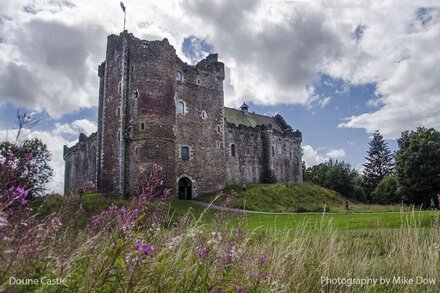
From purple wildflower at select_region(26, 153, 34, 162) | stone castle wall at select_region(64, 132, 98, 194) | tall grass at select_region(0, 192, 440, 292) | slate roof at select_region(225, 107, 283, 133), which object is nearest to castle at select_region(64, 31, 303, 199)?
stone castle wall at select_region(64, 132, 98, 194)

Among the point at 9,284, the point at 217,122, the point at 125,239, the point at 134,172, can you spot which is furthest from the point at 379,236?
the point at 217,122

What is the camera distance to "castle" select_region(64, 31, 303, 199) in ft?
113

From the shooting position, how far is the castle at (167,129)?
34.4 meters

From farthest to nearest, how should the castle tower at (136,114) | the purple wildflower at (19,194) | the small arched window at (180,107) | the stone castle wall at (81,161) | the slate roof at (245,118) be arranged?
the slate roof at (245,118) < the stone castle wall at (81,161) < the small arched window at (180,107) < the castle tower at (136,114) < the purple wildflower at (19,194)

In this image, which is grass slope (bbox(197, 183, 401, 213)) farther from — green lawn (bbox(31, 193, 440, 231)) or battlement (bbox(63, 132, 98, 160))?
battlement (bbox(63, 132, 98, 160))

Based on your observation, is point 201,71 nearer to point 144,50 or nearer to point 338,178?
point 144,50

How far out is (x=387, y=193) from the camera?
2164 inches

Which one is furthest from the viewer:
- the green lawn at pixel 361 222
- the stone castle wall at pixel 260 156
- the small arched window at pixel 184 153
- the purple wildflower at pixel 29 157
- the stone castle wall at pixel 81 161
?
the stone castle wall at pixel 81 161

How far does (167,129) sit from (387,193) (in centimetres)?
3563

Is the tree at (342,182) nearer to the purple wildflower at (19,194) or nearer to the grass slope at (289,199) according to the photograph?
the grass slope at (289,199)

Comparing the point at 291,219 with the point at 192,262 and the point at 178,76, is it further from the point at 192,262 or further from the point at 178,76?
the point at 178,76

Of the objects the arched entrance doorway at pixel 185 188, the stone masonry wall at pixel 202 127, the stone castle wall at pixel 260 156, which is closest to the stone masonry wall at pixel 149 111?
the stone masonry wall at pixel 202 127

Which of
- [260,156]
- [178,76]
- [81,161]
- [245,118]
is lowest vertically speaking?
[260,156]

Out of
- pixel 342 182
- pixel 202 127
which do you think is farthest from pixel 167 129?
pixel 342 182
